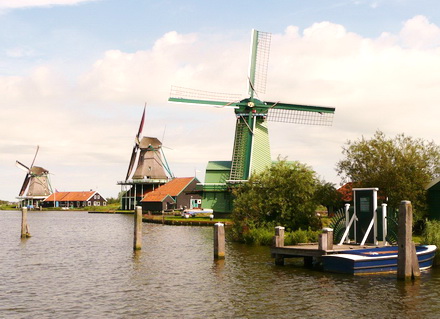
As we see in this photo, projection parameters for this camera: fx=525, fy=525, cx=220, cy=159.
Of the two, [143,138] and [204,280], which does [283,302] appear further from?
[143,138]

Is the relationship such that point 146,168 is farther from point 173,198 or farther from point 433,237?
point 433,237

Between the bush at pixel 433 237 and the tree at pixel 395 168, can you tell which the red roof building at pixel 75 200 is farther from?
the bush at pixel 433 237

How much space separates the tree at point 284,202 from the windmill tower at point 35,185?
112343mm

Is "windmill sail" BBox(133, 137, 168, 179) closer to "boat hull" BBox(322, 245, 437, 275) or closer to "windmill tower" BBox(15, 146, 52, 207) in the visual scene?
"windmill tower" BBox(15, 146, 52, 207)

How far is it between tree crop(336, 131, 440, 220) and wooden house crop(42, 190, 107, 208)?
108 metres

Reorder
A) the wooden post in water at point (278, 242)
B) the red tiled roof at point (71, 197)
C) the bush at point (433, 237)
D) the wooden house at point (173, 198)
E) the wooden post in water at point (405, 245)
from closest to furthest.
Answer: the wooden post in water at point (405, 245) < the bush at point (433, 237) < the wooden post in water at point (278, 242) < the wooden house at point (173, 198) < the red tiled roof at point (71, 197)

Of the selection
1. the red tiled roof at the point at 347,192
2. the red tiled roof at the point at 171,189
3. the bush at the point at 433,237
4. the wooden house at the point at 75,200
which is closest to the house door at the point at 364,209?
the bush at the point at 433,237

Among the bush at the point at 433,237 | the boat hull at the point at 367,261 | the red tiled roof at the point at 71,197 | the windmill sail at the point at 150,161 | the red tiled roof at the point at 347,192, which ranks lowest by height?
the boat hull at the point at 367,261

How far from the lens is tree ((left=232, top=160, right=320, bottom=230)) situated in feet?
132

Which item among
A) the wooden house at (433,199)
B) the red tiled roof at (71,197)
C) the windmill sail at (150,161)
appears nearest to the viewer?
the wooden house at (433,199)

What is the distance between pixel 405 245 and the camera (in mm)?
21500

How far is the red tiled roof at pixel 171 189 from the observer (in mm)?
95375

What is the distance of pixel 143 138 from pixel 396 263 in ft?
284

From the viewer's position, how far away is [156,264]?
28.7m
